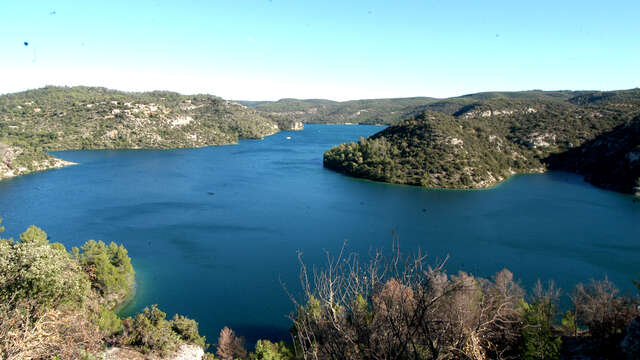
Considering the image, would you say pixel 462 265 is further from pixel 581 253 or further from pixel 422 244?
pixel 581 253

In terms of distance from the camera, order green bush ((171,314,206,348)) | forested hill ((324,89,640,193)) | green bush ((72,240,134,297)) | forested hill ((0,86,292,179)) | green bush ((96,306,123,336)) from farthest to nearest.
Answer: forested hill ((0,86,292,179))
forested hill ((324,89,640,193))
green bush ((72,240,134,297))
green bush ((171,314,206,348))
green bush ((96,306,123,336))

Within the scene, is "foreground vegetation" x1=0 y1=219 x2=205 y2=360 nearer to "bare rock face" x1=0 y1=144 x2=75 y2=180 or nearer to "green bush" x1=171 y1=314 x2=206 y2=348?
"green bush" x1=171 y1=314 x2=206 y2=348

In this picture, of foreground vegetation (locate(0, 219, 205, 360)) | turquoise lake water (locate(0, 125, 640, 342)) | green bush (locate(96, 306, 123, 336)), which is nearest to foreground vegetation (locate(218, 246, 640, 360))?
foreground vegetation (locate(0, 219, 205, 360))

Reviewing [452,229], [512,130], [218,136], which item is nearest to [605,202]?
[452,229]

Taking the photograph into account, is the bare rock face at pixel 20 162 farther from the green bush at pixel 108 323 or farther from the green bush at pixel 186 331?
the green bush at pixel 186 331

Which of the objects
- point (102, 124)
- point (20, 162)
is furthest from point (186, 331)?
point (102, 124)

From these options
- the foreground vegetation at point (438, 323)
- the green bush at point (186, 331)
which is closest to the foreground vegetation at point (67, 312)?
the green bush at point (186, 331)
